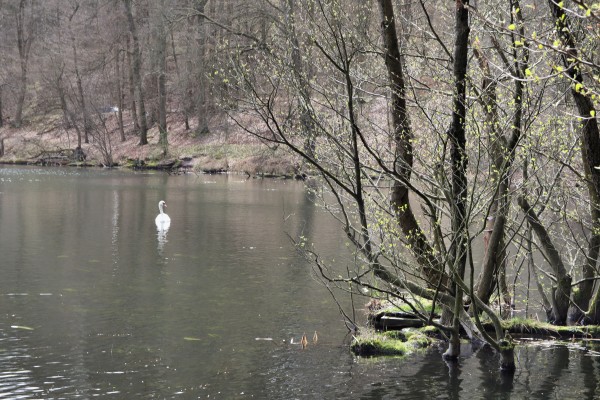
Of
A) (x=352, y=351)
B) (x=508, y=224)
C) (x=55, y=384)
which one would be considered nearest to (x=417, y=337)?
(x=352, y=351)

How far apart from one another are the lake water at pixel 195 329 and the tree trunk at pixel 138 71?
2765 cm

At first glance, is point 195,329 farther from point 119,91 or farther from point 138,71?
point 119,91

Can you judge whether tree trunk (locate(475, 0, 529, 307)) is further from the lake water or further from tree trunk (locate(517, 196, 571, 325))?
the lake water

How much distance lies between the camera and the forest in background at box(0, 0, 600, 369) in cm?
837

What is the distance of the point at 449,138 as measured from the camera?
887cm

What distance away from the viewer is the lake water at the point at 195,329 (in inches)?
345

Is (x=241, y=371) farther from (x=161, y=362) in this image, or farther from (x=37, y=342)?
(x=37, y=342)

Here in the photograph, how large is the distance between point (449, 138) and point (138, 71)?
43.5 metres

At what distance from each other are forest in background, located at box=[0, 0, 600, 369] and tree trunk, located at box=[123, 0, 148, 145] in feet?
26.8

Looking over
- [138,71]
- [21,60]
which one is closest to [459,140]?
[138,71]

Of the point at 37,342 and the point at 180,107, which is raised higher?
the point at 180,107

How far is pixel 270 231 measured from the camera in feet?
71.2

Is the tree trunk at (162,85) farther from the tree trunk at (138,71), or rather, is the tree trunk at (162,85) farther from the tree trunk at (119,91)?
the tree trunk at (119,91)

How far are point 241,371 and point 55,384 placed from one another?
6.88ft
